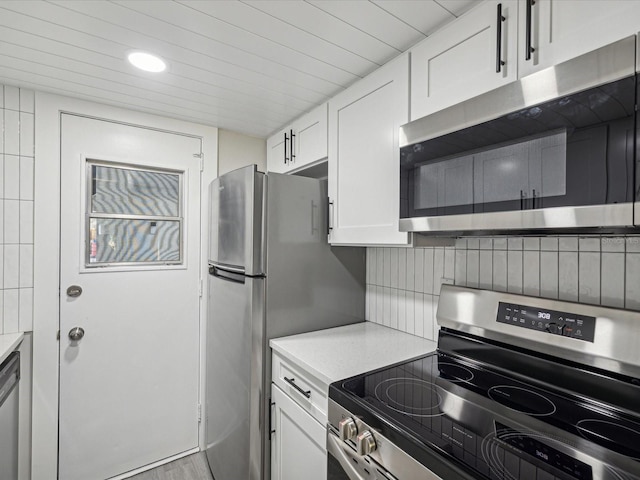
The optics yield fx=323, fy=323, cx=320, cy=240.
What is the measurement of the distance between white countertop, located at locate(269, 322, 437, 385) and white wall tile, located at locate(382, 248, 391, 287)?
0.25 metres

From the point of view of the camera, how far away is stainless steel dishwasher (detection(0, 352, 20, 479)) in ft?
4.56

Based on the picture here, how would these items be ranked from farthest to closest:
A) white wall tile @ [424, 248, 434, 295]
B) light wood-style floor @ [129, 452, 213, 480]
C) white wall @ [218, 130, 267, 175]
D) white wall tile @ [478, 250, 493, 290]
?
white wall @ [218, 130, 267, 175] < light wood-style floor @ [129, 452, 213, 480] < white wall tile @ [424, 248, 434, 295] < white wall tile @ [478, 250, 493, 290]

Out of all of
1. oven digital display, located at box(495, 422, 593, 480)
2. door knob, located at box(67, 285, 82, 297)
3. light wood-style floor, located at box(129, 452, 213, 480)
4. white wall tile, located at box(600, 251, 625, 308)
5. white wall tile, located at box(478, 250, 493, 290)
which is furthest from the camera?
light wood-style floor, located at box(129, 452, 213, 480)

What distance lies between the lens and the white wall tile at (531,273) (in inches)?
46.6

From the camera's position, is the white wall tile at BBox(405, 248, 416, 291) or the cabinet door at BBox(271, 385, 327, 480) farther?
the white wall tile at BBox(405, 248, 416, 291)

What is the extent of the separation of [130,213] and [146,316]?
65 cm

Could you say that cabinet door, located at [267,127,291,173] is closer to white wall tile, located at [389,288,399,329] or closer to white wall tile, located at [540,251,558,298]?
white wall tile, located at [389,288,399,329]

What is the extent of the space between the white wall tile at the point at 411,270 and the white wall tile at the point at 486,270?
1.14ft

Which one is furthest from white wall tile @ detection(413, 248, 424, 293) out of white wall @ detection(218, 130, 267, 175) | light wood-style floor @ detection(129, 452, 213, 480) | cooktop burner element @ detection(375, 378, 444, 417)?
light wood-style floor @ detection(129, 452, 213, 480)

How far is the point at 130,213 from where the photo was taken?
2.00 m

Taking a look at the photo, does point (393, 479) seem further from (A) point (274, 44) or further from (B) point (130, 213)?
(B) point (130, 213)

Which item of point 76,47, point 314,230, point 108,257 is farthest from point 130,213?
point 314,230

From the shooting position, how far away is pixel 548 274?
1155 mm

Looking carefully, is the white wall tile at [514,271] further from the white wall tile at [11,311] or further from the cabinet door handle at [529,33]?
the white wall tile at [11,311]
